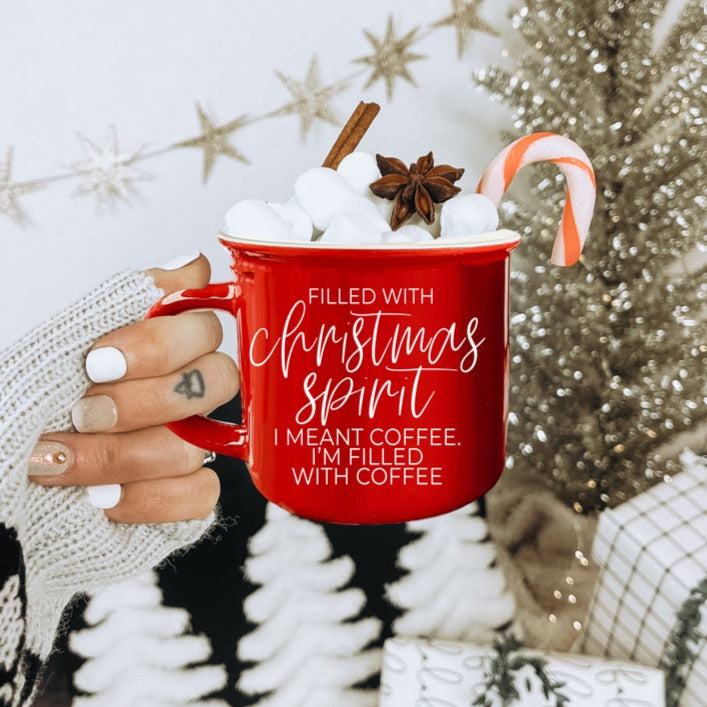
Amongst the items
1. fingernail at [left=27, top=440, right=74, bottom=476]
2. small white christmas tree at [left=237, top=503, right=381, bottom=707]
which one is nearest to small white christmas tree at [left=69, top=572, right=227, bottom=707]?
small white christmas tree at [left=237, top=503, right=381, bottom=707]

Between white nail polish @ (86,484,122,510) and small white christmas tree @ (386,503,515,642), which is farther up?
white nail polish @ (86,484,122,510)

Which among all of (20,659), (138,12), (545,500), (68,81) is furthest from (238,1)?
(545,500)

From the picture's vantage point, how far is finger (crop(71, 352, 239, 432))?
26.4 inches

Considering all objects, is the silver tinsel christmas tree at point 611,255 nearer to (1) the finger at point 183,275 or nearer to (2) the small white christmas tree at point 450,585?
(2) the small white christmas tree at point 450,585

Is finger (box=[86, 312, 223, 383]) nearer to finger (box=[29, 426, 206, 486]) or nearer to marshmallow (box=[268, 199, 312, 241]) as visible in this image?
finger (box=[29, 426, 206, 486])

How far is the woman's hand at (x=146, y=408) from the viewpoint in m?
0.66

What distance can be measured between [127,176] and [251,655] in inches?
26.8

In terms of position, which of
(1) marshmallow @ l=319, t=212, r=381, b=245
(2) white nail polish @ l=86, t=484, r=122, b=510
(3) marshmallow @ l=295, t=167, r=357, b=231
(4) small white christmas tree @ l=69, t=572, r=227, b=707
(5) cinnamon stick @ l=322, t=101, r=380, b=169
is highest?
(5) cinnamon stick @ l=322, t=101, r=380, b=169

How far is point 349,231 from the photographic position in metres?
0.45

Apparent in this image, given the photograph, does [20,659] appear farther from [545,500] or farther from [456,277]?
[545,500]

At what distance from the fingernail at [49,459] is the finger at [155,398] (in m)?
0.03

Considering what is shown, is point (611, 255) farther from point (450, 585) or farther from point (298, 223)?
point (298, 223)

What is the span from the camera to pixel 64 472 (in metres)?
0.68

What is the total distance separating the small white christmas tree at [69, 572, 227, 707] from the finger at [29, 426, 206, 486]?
0.31m
